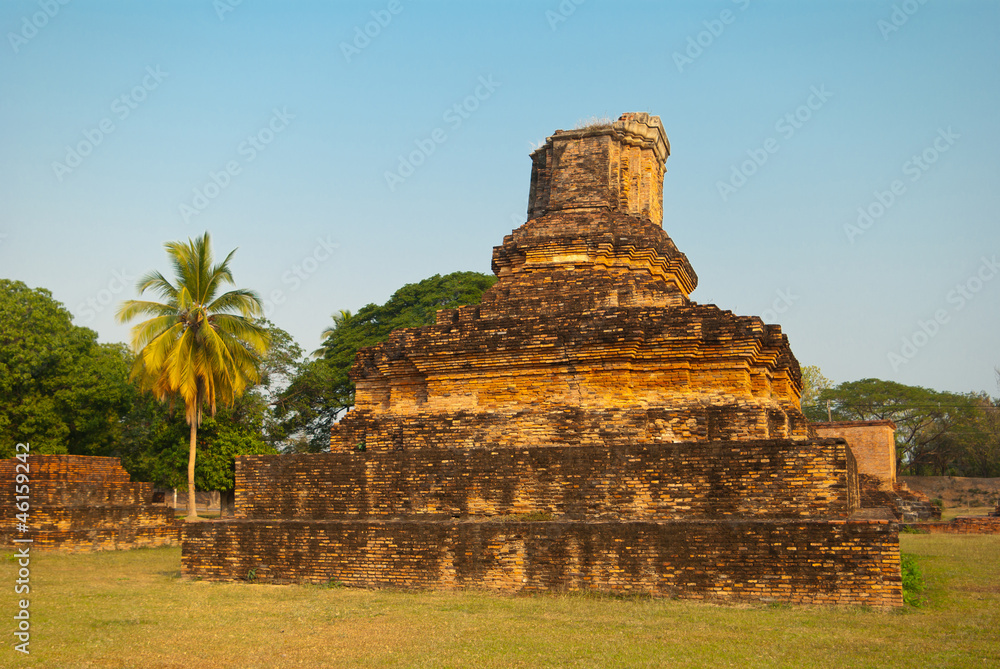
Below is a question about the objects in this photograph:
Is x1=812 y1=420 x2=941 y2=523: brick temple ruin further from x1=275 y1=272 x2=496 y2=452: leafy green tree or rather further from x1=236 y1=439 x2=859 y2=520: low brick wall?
x1=236 y1=439 x2=859 y2=520: low brick wall

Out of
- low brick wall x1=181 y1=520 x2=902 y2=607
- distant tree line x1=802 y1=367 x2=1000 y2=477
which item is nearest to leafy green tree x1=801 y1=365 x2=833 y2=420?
distant tree line x1=802 y1=367 x2=1000 y2=477

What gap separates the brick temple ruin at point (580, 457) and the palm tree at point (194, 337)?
327 inches

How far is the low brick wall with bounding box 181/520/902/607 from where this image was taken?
10562mm

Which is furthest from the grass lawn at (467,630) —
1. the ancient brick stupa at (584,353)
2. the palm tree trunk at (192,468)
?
the palm tree trunk at (192,468)

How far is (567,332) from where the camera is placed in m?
14.3

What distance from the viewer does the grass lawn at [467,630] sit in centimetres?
831

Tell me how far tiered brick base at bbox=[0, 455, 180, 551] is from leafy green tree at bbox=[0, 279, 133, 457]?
6.49 metres

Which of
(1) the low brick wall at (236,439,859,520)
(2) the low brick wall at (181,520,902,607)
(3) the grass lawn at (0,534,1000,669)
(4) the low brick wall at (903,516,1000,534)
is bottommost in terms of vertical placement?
(4) the low brick wall at (903,516,1000,534)

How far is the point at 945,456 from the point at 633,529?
54.4 metres

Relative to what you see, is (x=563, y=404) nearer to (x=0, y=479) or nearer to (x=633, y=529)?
(x=633, y=529)

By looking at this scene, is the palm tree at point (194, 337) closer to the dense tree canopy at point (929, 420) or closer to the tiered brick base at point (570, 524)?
the tiered brick base at point (570, 524)

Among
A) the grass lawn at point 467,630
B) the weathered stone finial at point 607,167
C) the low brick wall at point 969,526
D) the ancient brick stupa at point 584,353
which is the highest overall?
the weathered stone finial at point 607,167

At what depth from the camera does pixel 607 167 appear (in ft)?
57.3

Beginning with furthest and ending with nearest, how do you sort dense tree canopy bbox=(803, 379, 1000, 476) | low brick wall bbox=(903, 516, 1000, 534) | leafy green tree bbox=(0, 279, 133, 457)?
dense tree canopy bbox=(803, 379, 1000, 476), leafy green tree bbox=(0, 279, 133, 457), low brick wall bbox=(903, 516, 1000, 534)
